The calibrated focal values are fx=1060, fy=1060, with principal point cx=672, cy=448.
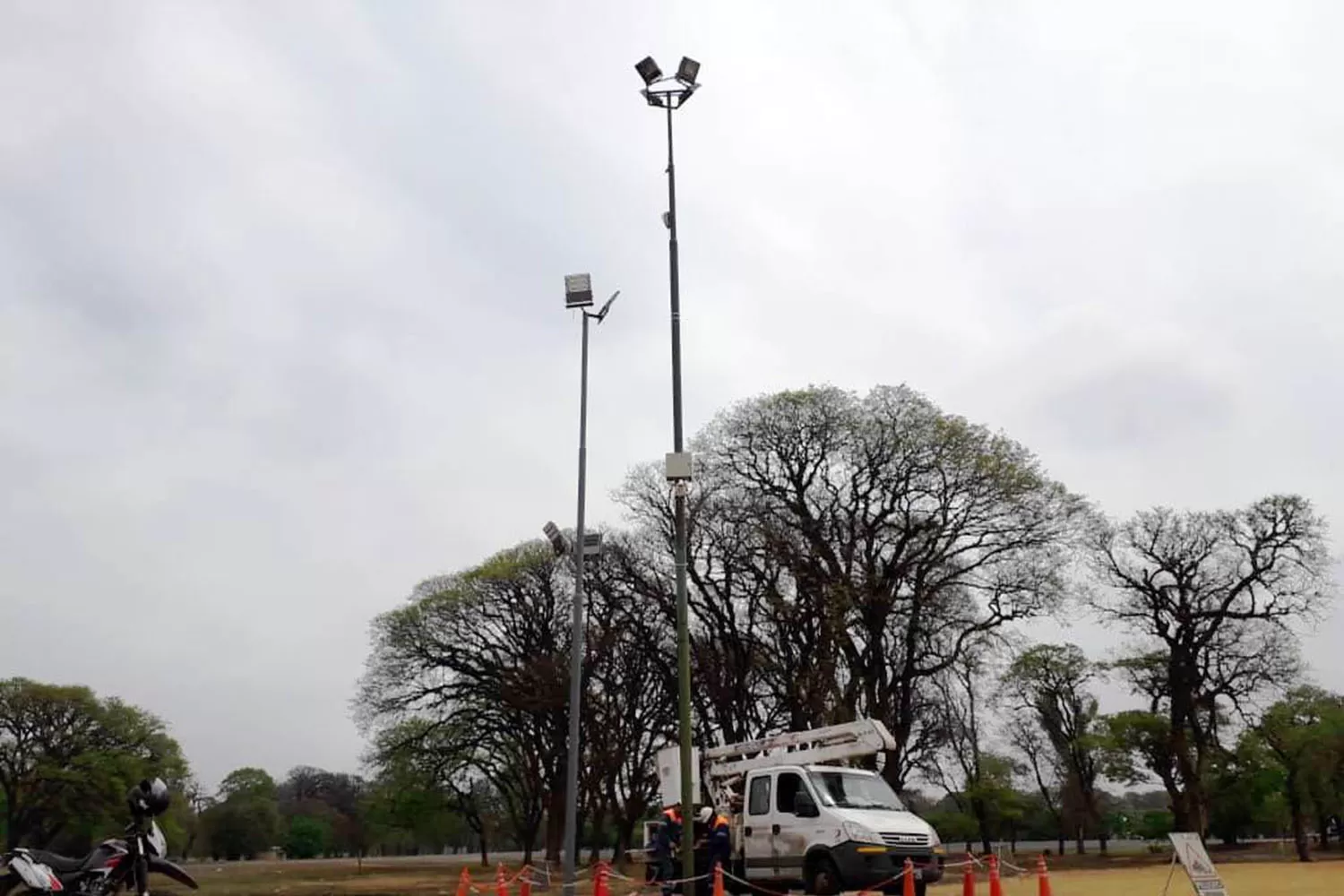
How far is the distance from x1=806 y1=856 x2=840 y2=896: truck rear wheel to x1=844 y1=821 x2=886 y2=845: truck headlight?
0.52m

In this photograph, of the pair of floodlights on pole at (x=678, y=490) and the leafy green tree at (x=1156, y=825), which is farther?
the leafy green tree at (x=1156, y=825)

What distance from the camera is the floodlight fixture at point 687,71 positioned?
550 inches

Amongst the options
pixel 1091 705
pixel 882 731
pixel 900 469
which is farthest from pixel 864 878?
pixel 1091 705

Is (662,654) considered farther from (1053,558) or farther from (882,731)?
(882,731)

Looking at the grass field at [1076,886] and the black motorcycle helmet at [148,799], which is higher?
the black motorcycle helmet at [148,799]

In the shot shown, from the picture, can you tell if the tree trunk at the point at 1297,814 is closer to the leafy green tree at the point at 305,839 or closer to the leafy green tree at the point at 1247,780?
the leafy green tree at the point at 1247,780

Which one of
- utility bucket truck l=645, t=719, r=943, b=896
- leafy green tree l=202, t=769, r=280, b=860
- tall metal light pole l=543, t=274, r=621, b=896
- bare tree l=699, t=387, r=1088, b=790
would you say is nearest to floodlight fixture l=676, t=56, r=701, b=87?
tall metal light pole l=543, t=274, r=621, b=896

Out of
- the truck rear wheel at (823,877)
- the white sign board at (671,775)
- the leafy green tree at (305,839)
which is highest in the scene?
the white sign board at (671,775)

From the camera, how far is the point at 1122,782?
52906mm

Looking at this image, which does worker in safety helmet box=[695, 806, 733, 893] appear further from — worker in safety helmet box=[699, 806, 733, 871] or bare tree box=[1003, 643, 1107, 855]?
bare tree box=[1003, 643, 1107, 855]

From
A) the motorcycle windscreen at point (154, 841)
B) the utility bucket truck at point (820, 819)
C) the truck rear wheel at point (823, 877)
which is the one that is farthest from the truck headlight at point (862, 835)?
the motorcycle windscreen at point (154, 841)

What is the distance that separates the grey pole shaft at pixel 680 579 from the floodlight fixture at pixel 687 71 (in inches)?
17.1

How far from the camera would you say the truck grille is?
50.9 feet

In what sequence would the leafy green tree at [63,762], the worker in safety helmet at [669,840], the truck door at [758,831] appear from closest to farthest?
the truck door at [758,831]
the worker in safety helmet at [669,840]
the leafy green tree at [63,762]
